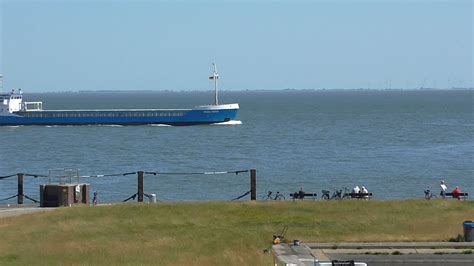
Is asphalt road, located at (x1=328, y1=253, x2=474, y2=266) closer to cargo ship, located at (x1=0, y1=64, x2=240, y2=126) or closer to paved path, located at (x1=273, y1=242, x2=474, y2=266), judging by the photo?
paved path, located at (x1=273, y1=242, x2=474, y2=266)

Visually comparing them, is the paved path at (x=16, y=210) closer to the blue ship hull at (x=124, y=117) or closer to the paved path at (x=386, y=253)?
the paved path at (x=386, y=253)

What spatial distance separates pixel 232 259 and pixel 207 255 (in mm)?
782

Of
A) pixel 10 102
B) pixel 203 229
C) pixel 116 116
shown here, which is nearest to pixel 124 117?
pixel 116 116

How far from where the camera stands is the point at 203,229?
25312 millimetres

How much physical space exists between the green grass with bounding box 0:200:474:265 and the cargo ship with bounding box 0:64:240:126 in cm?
10231

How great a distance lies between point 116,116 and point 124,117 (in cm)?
137

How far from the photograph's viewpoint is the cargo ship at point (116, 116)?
131 meters

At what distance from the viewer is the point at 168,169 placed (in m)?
69.6

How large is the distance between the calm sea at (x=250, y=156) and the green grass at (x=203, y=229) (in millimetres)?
20223

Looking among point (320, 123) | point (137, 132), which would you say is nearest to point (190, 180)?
point (137, 132)

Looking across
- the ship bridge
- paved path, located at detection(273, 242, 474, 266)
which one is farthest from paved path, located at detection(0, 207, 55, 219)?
the ship bridge

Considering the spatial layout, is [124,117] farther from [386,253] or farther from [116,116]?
[386,253]

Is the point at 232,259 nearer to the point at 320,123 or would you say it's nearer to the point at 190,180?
the point at 190,180

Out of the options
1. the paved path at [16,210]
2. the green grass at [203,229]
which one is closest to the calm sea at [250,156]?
the paved path at [16,210]
